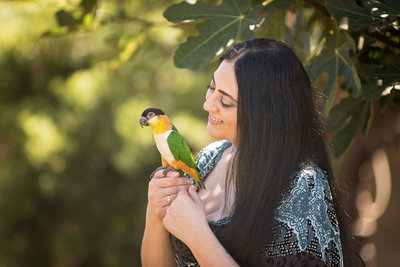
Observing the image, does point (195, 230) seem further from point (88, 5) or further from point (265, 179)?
point (88, 5)

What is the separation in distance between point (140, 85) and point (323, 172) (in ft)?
10.6

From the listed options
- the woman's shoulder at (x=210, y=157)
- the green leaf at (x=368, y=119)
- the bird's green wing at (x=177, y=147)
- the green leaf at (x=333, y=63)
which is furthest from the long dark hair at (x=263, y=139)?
the green leaf at (x=368, y=119)

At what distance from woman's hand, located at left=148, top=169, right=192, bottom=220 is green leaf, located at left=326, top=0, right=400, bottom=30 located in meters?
0.71

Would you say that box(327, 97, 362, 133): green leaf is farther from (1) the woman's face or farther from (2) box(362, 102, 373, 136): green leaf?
(1) the woman's face

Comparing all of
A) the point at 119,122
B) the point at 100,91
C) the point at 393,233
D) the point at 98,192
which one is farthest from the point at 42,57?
the point at 393,233

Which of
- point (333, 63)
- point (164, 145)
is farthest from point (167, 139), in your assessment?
point (333, 63)

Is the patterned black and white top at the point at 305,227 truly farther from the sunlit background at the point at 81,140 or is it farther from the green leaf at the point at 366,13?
the sunlit background at the point at 81,140

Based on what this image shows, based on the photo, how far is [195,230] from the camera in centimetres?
121

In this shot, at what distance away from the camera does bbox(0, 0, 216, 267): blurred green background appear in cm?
383

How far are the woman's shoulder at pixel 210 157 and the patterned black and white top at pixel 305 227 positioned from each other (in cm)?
36

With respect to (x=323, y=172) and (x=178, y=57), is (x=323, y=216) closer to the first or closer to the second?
(x=323, y=172)

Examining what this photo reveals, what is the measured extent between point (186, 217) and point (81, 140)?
309 centimetres

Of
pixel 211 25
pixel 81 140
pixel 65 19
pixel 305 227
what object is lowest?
pixel 81 140

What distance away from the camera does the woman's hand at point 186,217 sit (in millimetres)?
1215
